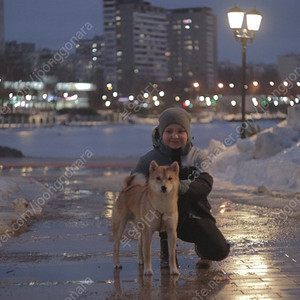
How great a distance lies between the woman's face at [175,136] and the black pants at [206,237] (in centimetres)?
81

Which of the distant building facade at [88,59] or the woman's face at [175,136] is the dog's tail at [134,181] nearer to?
the woman's face at [175,136]

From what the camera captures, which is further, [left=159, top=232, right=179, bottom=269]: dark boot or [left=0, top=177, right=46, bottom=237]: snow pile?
[left=0, top=177, right=46, bottom=237]: snow pile

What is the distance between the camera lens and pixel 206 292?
640 cm

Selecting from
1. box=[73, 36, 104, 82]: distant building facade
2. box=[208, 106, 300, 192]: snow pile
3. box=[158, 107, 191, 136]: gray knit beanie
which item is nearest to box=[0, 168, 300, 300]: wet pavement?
box=[158, 107, 191, 136]: gray knit beanie

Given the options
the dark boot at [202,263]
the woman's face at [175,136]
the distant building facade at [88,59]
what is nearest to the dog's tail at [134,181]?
the woman's face at [175,136]

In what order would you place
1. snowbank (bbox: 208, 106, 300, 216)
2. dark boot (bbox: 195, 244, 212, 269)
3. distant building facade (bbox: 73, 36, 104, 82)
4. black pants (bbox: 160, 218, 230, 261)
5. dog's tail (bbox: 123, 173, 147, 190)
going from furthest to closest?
distant building facade (bbox: 73, 36, 104, 82), snowbank (bbox: 208, 106, 300, 216), dark boot (bbox: 195, 244, 212, 269), black pants (bbox: 160, 218, 230, 261), dog's tail (bbox: 123, 173, 147, 190)

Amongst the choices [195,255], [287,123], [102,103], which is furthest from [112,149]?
[102,103]

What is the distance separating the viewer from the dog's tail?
7.07m

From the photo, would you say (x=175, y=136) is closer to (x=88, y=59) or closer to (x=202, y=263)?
(x=202, y=263)

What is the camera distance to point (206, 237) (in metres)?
7.34

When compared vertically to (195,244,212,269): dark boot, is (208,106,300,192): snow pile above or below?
above

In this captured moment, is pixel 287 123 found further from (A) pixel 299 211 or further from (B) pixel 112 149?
(B) pixel 112 149

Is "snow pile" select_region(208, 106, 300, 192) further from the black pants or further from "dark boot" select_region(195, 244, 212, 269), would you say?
the black pants

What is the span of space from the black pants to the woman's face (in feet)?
2.66
